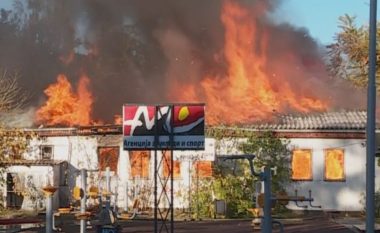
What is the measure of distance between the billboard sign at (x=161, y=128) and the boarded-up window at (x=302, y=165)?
58.2 ft

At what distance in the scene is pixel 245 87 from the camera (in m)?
36.0

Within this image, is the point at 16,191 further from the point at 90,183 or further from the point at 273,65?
the point at 273,65

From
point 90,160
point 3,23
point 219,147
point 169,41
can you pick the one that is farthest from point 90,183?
point 3,23

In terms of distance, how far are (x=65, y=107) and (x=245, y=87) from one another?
8.59 meters

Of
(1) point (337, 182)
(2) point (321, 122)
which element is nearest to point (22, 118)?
(2) point (321, 122)

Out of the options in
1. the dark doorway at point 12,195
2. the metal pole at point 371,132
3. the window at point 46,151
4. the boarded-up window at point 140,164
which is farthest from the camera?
the window at point 46,151

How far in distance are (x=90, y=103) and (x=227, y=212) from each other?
11.2 m

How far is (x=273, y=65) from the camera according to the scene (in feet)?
125

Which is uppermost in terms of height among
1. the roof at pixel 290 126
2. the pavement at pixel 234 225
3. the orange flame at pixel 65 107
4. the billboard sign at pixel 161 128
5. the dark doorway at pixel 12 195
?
the orange flame at pixel 65 107

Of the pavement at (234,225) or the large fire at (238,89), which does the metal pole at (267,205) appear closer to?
the pavement at (234,225)

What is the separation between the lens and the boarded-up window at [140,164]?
98.4 ft

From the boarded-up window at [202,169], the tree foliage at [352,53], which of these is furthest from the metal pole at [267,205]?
the boarded-up window at [202,169]

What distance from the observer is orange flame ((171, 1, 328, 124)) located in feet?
113

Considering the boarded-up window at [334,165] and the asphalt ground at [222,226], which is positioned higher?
the boarded-up window at [334,165]
